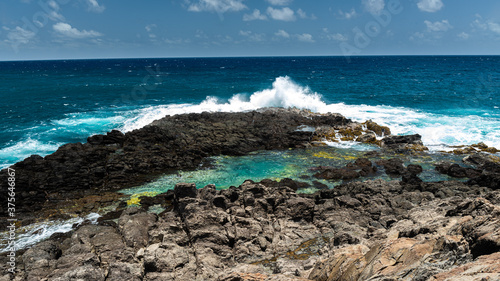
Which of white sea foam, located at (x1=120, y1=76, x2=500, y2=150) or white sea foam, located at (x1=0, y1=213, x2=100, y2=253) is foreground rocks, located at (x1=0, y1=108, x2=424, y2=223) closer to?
white sea foam, located at (x1=0, y1=213, x2=100, y2=253)

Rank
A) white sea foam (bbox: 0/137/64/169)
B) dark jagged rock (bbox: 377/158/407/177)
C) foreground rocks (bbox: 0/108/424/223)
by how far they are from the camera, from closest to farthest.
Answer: foreground rocks (bbox: 0/108/424/223) → dark jagged rock (bbox: 377/158/407/177) → white sea foam (bbox: 0/137/64/169)

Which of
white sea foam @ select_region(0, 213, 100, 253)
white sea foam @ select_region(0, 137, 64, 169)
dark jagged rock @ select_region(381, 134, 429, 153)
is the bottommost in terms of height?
white sea foam @ select_region(0, 213, 100, 253)

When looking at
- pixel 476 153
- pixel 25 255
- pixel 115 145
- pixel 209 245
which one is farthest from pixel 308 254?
pixel 476 153

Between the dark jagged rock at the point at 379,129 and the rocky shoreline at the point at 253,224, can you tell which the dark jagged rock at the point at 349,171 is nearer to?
the rocky shoreline at the point at 253,224

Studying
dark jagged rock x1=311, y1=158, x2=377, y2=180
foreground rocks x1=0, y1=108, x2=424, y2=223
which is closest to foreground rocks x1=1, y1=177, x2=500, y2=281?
dark jagged rock x1=311, y1=158, x2=377, y2=180

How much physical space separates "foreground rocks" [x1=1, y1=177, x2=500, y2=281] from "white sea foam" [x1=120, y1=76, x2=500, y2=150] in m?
18.4

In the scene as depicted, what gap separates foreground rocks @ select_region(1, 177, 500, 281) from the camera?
8453 millimetres

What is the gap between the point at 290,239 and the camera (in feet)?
50.1

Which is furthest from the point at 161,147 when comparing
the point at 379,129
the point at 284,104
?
the point at 284,104

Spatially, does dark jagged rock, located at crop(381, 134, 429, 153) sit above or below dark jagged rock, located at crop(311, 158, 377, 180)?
above

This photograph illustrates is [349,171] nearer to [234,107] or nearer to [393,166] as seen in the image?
[393,166]

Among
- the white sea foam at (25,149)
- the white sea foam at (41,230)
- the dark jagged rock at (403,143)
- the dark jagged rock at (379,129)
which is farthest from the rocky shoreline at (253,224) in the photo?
the white sea foam at (25,149)

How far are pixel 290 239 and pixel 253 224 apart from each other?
1.85m

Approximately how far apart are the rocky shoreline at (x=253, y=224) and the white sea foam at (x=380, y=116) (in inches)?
314
